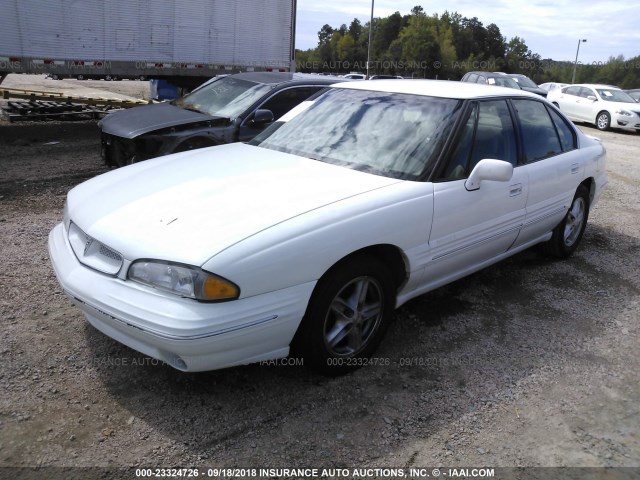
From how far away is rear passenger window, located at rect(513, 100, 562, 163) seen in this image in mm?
4176

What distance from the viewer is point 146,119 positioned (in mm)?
6691

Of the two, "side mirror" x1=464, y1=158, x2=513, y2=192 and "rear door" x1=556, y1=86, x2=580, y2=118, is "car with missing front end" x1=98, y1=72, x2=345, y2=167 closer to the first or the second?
"side mirror" x1=464, y1=158, x2=513, y2=192

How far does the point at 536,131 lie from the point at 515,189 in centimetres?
77

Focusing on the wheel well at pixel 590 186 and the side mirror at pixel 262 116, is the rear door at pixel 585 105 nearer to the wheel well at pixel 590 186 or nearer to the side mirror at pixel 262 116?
the wheel well at pixel 590 186

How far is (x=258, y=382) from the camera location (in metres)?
3.01

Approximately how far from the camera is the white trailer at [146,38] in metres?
10.3

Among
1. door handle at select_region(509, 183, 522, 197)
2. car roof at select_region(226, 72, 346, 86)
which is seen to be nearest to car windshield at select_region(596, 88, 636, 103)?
car roof at select_region(226, 72, 346, 86)

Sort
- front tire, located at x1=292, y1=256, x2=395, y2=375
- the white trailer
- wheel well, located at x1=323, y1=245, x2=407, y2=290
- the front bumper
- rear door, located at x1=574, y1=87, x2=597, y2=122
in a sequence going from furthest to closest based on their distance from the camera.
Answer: rear door, located at x1=574, y1=87, x2=597, y2=122
the white trailer
wheel well, located at x1=323, y1=245, x2=407, y2=290
front tire, located at x1=292, y1=256, x2=395, y2=375
the front bumper

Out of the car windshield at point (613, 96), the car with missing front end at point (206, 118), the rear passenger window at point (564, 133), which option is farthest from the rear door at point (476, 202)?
the car windshield at point (613, 96)

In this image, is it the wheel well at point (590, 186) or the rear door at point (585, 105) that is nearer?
the wheel well at point (590, 186)

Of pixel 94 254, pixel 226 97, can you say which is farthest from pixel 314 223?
pixel 226 97

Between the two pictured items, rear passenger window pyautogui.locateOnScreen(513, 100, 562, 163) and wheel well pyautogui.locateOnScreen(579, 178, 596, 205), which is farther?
wheel well pyautogui.locateOnScreen(579, 178, 596, 205)

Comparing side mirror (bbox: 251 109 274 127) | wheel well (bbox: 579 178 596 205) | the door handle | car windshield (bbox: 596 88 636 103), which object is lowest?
wheel well (bbox: 579 178 596 205)

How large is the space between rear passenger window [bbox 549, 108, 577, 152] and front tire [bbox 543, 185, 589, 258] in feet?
1.52
